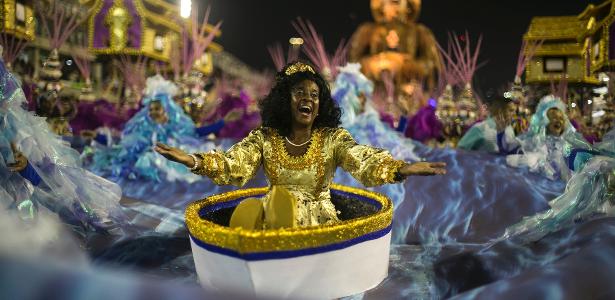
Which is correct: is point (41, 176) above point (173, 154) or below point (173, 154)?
below

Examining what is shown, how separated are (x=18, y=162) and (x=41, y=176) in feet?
0.63

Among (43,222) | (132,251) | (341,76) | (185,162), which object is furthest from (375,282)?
(341,76)

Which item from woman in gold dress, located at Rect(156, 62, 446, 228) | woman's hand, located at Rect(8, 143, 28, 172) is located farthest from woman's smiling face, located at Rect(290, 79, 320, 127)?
woman's hand, located at Rect(8, 143, 28, 172)

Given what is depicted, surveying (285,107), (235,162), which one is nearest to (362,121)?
(285,107)

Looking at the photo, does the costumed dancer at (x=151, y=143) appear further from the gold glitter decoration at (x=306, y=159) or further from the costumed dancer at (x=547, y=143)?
the costumed dancer at (x=547, y=143)

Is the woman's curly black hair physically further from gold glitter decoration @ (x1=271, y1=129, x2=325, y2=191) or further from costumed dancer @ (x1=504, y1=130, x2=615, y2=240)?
costumed dancer @ (x1=504, y1=130, x2=615, y2=240)

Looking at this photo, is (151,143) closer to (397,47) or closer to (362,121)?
(362,121)

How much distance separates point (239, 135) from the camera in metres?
5.87

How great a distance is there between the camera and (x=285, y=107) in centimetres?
226

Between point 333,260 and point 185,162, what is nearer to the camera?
point 333,260

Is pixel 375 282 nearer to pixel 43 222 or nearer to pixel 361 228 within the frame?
pixel 361 228

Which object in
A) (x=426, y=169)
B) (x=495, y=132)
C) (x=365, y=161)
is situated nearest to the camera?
(x=426, y=169)

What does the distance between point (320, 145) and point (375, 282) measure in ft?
2.14

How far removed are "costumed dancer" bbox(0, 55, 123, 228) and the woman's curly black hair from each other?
41.0 inches
